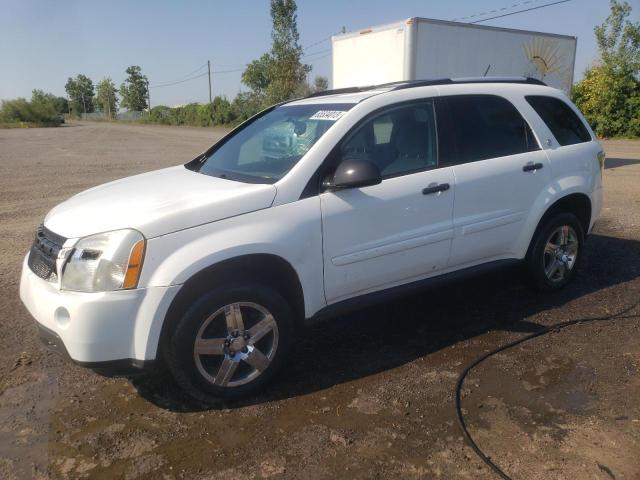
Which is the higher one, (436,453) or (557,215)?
(557,215)

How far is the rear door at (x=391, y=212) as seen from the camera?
3551mm

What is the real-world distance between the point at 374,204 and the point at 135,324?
1630 millimetres

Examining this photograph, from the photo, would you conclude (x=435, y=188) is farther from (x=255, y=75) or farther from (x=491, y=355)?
(x=255, y=75)

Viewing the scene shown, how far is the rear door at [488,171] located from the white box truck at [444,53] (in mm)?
4758

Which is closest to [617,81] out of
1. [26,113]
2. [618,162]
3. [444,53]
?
[618,162]

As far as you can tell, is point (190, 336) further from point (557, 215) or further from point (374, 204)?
point (557, 215)

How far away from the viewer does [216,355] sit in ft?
10.8

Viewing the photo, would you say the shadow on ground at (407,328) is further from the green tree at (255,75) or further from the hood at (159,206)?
the green tree at (255,75)

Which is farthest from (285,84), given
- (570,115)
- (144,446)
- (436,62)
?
(144,446)

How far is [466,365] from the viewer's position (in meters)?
3.80

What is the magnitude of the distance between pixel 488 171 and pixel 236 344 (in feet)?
7.48

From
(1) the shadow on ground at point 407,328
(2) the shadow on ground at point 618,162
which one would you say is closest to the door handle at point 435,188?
(1) the shadow on ground at point 407,328

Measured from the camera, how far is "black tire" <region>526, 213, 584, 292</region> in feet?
15.6

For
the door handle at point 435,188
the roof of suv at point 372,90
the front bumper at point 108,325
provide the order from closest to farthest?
the front bumper at point 108,325, the door handle at point 435,188, the roof of suv at point 372,90
